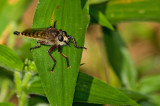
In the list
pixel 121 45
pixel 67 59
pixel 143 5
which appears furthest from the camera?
pixel 121 45

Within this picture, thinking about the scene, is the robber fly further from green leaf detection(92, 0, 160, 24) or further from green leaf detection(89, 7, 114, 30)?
green leaf detection(92, 0, 160, 24)

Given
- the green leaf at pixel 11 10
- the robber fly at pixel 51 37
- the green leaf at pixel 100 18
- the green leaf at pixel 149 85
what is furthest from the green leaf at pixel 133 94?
the green leaf at pixel 11 10

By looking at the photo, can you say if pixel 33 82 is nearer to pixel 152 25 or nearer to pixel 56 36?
pixel 56 36

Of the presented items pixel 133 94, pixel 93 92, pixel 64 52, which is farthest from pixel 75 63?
pixel 133 94

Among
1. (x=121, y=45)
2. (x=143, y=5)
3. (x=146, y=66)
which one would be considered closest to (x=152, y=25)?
(x=146, y=66)

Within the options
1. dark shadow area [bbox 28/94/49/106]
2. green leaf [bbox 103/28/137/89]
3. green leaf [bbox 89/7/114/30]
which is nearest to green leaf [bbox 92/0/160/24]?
green leaf [bbox 89/7/114/30]
